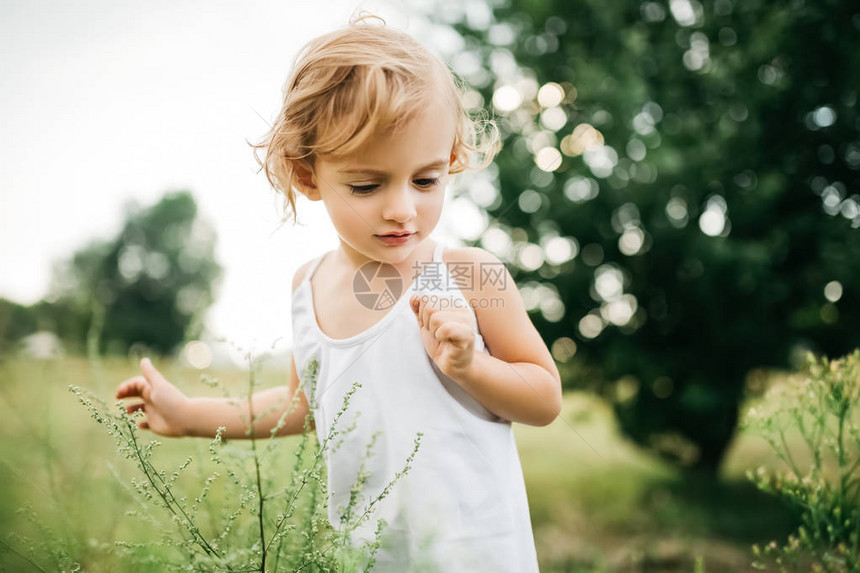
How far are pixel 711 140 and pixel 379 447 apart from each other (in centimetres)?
349

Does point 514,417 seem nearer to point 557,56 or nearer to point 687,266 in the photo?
point 687,266

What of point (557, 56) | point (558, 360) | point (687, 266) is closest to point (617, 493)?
point (558, 360)

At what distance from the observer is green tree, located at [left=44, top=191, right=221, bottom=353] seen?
7.23m

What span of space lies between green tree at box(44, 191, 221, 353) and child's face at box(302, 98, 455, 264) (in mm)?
5646

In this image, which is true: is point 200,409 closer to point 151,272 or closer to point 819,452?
point 819,452

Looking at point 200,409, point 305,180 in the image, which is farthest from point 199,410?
point 305,180

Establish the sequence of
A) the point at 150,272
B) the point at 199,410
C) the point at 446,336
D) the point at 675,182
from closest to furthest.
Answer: the point at 446,336
the point at 199,410
the point at 675,182
the point at 150,272

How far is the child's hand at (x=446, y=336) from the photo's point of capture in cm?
100

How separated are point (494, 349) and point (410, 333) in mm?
173

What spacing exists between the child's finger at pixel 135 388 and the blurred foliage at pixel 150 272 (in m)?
4.92

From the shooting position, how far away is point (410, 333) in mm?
1155

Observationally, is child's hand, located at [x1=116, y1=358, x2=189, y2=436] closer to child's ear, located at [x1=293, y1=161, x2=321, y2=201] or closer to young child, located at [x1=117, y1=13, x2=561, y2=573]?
young child, located at [x1=117, y1=13, x2=561, y2=573]

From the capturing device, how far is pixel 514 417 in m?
1.16

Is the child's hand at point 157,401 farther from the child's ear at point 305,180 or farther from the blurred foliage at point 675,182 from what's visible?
the blurred foliage at point 675,182
